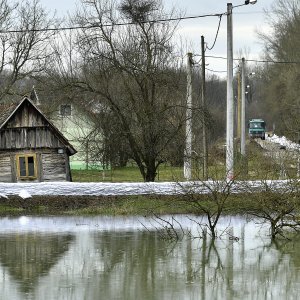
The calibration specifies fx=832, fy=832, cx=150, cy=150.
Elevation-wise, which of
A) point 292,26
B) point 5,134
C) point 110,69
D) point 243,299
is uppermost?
point 292,26

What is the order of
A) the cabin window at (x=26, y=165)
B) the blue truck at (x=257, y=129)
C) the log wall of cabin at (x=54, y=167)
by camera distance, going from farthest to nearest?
the blue truck at (x=257, y=129) < the log wall of cabin at (x=54, y=167) < the cabin window at (x=26, y=165)

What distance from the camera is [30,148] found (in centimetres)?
3900

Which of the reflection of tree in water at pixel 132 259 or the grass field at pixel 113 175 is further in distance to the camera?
the grass field at pixel 113 175

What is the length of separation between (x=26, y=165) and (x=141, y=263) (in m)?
22.8

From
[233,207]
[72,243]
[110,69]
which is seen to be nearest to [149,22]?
[110,69]

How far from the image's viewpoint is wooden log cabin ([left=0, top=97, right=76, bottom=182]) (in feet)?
125

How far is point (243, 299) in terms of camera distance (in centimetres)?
1341

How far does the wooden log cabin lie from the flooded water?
14.3 meters

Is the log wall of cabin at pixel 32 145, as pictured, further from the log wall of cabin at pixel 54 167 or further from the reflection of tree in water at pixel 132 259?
the reflection of tree in water at pixel 132 259

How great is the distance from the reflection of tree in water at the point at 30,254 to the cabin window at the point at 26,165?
17.1 metres

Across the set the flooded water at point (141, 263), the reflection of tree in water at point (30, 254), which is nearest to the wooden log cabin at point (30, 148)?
the flooded water at point (141, 263)

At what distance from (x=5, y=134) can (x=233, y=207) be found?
1847 centimetres

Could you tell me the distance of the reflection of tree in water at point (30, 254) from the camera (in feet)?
51.5

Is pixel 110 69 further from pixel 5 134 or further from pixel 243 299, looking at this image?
pixel 243 299
